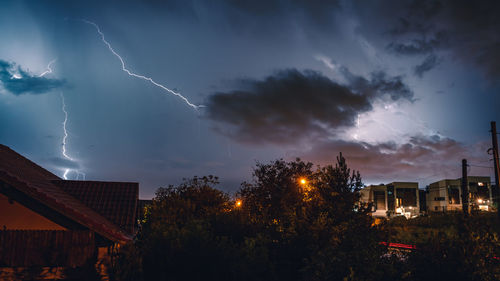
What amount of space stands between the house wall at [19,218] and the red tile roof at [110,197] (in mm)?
5396

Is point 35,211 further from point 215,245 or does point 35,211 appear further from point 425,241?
point 425,241

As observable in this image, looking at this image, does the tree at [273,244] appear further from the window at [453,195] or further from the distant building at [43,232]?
the window at [453,195]

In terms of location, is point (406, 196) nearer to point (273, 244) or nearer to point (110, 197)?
point (273, 244)

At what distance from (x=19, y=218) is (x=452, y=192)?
81.3 meters

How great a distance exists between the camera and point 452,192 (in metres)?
71.2

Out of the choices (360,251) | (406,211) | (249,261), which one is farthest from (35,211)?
(406,211)

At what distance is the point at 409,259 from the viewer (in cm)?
1056

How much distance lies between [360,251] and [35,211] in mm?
10249

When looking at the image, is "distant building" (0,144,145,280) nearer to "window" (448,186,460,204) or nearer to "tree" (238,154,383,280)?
"tree" (238,154,383,280)

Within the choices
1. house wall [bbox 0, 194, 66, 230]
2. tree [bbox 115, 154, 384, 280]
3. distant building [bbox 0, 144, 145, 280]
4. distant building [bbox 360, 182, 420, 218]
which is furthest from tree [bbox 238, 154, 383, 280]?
distant building [bbox 360, 182, 420, 218]

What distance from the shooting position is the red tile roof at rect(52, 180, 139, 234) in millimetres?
16203

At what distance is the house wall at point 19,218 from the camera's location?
33.3 feet

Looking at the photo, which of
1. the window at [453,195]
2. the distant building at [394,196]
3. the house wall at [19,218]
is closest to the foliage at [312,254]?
the house wall at [19,218]

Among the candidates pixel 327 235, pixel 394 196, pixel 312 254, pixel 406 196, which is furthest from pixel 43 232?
pixel 406 196
